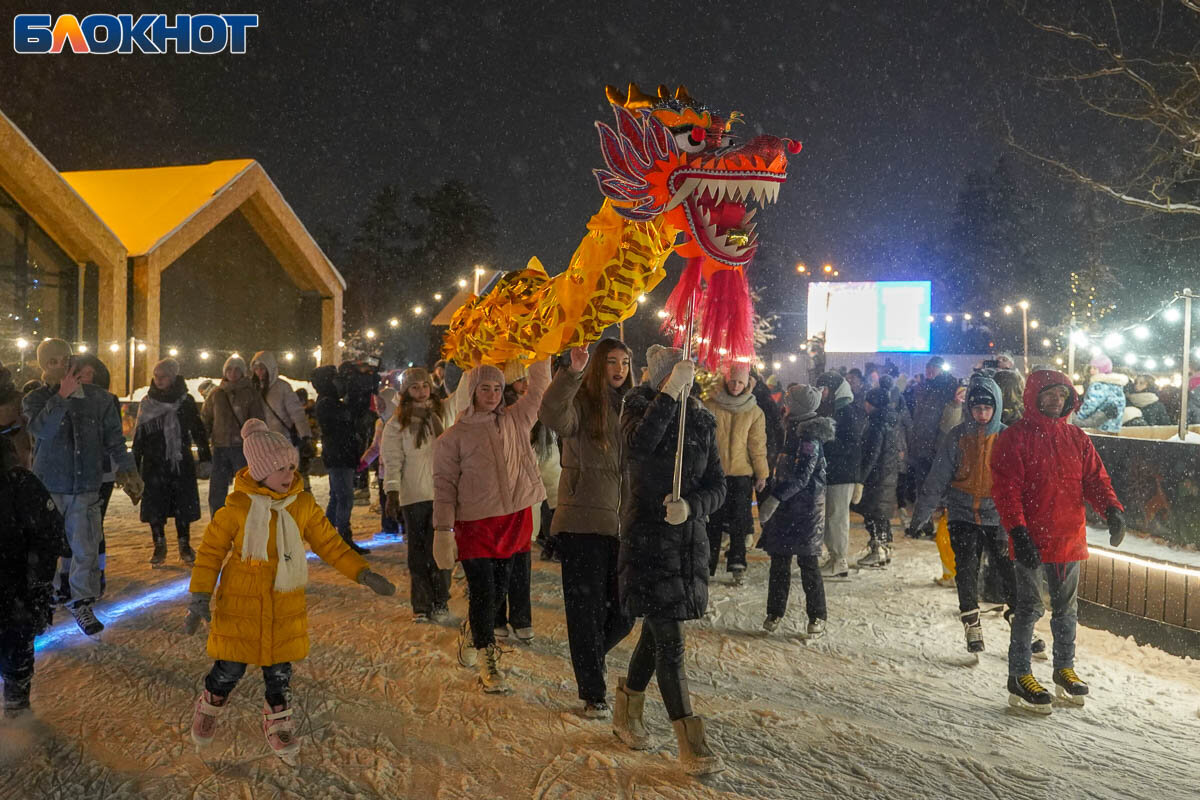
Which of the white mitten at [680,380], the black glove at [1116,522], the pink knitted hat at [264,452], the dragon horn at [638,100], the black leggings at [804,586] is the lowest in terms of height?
the black leggings at [804,586]

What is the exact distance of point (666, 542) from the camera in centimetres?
411

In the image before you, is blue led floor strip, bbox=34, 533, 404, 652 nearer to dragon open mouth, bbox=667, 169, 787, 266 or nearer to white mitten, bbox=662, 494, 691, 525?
white mitten, bbox=662, 494, 691, 525

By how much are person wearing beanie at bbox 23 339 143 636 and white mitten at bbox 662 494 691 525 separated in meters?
4.55

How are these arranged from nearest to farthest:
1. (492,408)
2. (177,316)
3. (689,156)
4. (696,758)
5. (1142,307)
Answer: (696,758) < (492,408) < (689,156) < (177,316) < (1142,307)

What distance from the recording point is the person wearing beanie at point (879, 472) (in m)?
9.60

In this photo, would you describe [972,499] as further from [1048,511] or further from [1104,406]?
[1104,406]

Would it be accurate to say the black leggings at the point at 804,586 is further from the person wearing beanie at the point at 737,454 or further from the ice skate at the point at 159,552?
the ice skate at the point at 159,552

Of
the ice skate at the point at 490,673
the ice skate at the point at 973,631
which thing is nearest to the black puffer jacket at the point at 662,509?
the ice skate at the point at 490,673

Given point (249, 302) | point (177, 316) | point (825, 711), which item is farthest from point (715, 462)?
point (249, 302)

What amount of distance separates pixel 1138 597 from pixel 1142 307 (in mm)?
42934

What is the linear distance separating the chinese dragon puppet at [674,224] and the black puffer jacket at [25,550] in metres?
3.60

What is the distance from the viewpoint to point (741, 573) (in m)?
8.53

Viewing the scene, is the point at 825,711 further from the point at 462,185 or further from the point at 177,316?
the point at 462,185

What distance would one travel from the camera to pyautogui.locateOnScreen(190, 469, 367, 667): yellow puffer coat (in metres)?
4.00
